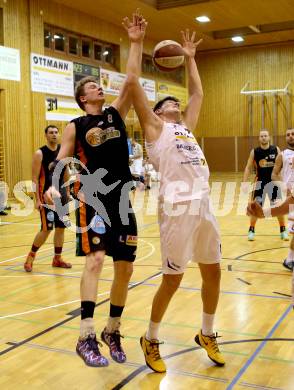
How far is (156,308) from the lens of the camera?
375cm

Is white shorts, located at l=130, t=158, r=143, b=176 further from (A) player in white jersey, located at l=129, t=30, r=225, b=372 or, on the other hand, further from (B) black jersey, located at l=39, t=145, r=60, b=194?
(A) player in white jersey, located at l=129, t=30, r=225, b=372

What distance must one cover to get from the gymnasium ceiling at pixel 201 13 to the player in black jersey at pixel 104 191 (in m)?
16.4

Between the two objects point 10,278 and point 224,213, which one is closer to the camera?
point 10,278

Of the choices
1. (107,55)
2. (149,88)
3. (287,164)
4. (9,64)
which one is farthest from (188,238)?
(149,88)

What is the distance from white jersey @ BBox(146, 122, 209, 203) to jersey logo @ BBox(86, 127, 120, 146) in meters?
0.31

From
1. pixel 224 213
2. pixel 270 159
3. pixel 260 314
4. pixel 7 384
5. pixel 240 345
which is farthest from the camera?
pixel 224 213

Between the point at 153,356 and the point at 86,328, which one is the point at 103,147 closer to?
the point at 86,328

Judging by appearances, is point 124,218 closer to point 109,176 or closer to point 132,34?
point 109,176

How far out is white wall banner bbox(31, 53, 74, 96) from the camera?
1769cm

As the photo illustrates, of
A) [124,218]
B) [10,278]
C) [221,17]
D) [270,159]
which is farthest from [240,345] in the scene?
[221,17]

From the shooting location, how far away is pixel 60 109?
1875cm

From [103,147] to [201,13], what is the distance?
61.8 feet

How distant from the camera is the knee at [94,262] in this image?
11.7 feet

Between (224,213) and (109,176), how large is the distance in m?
10.00
